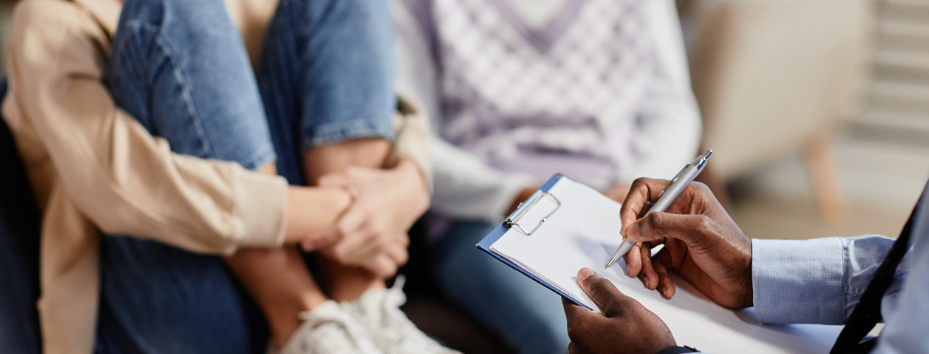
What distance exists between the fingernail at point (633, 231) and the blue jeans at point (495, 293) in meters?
0.20

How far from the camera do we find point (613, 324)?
32cm

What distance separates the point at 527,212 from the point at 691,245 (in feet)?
0.31

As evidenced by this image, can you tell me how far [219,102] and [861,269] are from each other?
48 cm

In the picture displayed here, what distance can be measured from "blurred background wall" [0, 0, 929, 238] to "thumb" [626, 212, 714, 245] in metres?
0.56

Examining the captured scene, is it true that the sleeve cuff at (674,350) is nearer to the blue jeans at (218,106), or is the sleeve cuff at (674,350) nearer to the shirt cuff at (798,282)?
the shirt cuff at (798,282)

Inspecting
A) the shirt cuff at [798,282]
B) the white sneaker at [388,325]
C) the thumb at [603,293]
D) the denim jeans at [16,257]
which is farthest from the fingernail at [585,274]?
the denim jeans at [16,257]

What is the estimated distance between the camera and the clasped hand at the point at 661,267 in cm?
32

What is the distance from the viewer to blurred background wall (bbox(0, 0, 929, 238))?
3.89 ft

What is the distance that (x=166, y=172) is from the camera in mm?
497

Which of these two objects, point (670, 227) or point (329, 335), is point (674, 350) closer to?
point (670, 227)

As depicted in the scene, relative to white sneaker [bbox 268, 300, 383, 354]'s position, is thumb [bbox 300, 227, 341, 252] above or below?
above

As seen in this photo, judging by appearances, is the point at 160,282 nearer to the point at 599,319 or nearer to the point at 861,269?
the point at 599,319

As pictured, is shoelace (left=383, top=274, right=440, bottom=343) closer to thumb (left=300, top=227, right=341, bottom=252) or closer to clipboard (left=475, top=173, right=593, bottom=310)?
thumb (left=300, top=227, right=341, bottom=252)

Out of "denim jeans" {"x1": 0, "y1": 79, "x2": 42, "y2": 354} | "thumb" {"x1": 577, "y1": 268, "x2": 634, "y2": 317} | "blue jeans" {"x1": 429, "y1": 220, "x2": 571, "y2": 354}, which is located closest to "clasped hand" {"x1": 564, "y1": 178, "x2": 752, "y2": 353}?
"thumb" {"x1": 577, "y1": 268, "x2": 634, "y2": 317}
